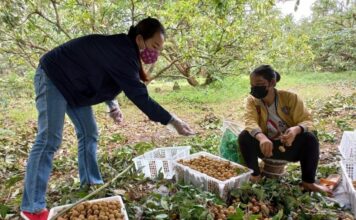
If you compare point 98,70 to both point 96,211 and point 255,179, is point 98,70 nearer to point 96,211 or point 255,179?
point 96,211

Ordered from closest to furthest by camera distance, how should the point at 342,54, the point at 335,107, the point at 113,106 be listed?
the point at 113,106
the point at 335,107
the point at 342,54

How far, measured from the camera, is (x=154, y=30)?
2.13m

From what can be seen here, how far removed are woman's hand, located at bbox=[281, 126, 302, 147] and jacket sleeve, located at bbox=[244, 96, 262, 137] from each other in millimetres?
194

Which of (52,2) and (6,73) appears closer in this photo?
(52,2)

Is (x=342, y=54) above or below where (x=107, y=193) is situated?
above

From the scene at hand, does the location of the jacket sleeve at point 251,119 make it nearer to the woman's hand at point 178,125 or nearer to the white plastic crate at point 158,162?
the white plastic crate at point 158,162

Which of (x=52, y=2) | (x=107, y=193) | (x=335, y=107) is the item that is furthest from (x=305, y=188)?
(x=52, y=2)

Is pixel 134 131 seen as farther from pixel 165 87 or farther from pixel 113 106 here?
pixel 165 87

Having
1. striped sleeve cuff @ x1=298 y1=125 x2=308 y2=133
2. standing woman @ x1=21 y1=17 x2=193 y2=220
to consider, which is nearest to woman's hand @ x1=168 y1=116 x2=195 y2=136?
standing woman @ x1=21 y1=17 x2=193 y2=220

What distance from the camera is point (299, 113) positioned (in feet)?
8.62

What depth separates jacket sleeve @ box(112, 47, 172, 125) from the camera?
200cm

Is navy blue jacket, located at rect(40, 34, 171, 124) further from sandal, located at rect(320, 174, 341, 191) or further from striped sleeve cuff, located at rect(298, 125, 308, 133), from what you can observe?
sandal, located at rect(320, 174, 341, 191)

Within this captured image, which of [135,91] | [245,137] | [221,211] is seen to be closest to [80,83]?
[135,91]

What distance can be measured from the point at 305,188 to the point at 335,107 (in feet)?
12.7
